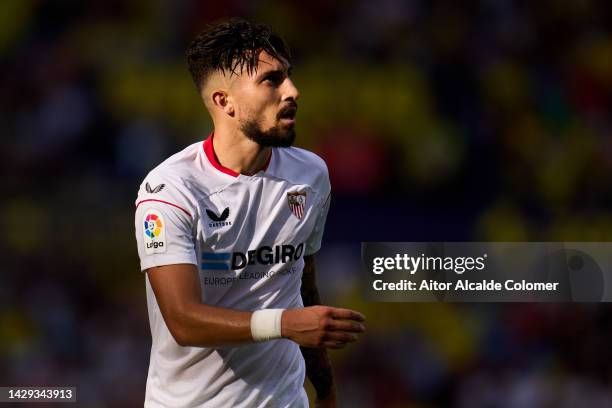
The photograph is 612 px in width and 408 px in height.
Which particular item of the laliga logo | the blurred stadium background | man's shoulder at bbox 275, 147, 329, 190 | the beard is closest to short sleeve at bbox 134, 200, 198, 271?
the laliga logo

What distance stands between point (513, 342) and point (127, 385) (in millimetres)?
3050

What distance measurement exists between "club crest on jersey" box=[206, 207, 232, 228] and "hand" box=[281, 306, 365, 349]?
2.30 ft

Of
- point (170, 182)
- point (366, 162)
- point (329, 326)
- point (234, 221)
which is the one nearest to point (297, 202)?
point (234, 221)

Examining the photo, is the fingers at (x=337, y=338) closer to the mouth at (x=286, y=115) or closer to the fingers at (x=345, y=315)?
the fingers at (x=345, y=315)

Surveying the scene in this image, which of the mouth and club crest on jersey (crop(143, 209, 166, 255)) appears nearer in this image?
club crest on jersey (crop(143, 209, 166, 255))

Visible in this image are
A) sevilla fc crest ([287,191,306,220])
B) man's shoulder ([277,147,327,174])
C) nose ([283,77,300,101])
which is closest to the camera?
nose ([283,77,300,101])

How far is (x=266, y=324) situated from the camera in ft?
10.6

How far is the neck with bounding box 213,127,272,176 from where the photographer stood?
3.79 meters

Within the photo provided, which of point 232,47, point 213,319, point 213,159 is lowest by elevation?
point 213,319

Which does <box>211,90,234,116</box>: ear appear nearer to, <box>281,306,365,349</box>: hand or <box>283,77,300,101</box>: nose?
<box>283,77,300,101</box>: nose

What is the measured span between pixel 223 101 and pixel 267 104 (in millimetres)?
184

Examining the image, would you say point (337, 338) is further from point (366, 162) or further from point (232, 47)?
point (366, 162)

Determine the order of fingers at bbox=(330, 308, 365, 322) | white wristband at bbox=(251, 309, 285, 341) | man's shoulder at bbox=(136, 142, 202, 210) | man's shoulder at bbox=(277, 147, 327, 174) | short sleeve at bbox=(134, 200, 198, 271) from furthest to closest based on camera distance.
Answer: man's shoulder at bbox=(277, 147, 327, 174)
man's shoulder at bbox=(136, 142, 202, 210)
short sleeve at bbox=(134, 200, 198, 271)
white wristband at bbox=(251, 309, 285, 341)
fingers at bbox=(330, 308, 365, 322)

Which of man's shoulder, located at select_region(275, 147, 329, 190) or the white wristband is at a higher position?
man's shoulder, located at select_region(275, 147, 329, 190)
